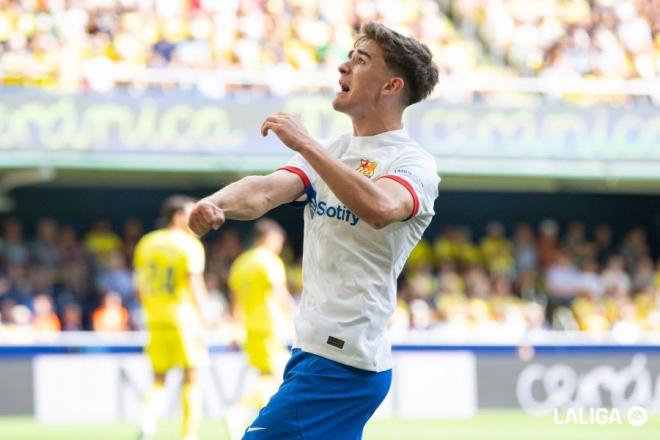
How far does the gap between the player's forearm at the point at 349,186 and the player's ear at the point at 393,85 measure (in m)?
0.59

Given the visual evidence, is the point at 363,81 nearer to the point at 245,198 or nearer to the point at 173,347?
the point at 245,198

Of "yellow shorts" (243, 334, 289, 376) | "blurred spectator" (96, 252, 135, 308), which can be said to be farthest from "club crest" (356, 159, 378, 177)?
"blurred spectator" (96, 252, 135, 308)

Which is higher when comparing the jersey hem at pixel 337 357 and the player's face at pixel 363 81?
the player's face at pixel 363 81

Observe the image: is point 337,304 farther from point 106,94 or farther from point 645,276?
point 645,276

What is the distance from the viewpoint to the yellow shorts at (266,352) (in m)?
12.0

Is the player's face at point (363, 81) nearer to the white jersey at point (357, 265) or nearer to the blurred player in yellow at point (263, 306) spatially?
the white jersey at point (357, 265)

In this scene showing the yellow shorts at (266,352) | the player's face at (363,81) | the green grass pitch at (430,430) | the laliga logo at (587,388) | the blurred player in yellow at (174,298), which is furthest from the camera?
the laliga logo at (587,388)

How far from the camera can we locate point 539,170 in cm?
1831

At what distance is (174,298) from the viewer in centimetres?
1098

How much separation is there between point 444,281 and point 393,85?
1305 cm

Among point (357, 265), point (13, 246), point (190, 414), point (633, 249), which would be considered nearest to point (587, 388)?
point (633, 249)

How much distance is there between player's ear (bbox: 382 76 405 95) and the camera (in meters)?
4.88

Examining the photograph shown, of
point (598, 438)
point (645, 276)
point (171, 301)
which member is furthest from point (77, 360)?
point (645, 276)

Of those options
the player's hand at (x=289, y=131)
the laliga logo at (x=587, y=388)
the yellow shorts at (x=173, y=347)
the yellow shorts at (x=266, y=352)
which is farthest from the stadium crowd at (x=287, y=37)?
the player's hand at (x=289, y=131)
